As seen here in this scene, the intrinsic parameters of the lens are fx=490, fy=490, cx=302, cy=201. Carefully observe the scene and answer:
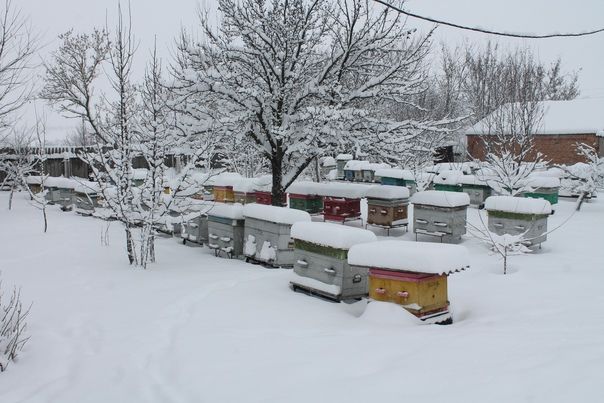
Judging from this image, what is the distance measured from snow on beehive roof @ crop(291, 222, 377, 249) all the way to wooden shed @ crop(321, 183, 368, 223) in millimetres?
5606

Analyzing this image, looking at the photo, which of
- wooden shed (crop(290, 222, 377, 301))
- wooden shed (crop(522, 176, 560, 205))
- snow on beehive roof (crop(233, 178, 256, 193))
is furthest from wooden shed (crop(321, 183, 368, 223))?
wooden shed (crop(522, 176, 560, 205))

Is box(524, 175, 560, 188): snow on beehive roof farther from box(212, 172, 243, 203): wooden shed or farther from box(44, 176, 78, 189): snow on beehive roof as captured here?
box(44, 176, 78, 189): snow on beehive roof

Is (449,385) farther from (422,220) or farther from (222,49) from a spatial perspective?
(222,49)

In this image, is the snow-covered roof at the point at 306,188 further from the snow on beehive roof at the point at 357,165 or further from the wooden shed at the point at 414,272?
the snow on beehive roof at the point at 357,165

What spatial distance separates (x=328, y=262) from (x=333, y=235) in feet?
1.49

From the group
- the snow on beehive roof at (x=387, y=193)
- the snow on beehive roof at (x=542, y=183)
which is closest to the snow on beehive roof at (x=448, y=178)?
the snow on beehive roof at (x=542, y=183)

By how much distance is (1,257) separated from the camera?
11.1 meters

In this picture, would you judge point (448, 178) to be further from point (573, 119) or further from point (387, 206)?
point (573, 119)

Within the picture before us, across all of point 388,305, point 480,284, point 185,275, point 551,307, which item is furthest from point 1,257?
point 551,307

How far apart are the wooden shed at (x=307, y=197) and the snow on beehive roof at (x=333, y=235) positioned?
6521mm

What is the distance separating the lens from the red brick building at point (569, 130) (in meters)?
30.4

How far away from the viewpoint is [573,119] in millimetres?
31984

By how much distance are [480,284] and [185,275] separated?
5366mm

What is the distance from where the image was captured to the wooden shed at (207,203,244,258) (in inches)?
422
